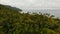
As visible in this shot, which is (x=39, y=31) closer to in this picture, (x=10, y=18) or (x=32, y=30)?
(x=32, y=30)

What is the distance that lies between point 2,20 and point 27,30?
4.35 ft

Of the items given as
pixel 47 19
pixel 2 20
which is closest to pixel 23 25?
pixel 2 20

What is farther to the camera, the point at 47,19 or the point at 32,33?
the point at 47,19

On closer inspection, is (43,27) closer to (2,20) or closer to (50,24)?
(50,24)

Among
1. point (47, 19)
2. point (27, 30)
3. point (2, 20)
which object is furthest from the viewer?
point (47, 19)

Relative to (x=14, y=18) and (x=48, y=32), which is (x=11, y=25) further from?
(x=48, y=32)

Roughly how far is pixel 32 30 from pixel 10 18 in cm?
156

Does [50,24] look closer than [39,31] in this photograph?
No

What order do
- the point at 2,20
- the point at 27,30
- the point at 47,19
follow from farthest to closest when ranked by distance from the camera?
1. the point at 47,19
2. the point at 2,20
3. the point at 27,30

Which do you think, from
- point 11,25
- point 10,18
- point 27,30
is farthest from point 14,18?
point 27,30

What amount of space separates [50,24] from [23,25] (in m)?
1.37

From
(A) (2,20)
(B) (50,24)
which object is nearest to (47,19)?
(B) (50,24)

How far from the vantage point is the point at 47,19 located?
10156mm

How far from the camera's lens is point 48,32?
28.5 feet
